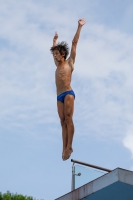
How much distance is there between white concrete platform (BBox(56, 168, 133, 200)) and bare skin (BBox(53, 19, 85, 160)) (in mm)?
802

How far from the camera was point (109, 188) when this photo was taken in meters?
10.2

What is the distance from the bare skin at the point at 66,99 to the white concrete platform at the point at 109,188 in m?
0.80

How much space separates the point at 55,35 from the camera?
12.2m

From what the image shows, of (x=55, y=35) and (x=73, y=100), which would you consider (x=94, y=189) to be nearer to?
(x=73, y=100)

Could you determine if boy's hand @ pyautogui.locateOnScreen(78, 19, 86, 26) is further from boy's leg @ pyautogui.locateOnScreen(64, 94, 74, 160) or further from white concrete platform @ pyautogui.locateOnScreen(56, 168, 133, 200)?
white concrete platform @ pyautogui.locateOnScreen(56, 168, 133, 200)

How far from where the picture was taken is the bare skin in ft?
35.2

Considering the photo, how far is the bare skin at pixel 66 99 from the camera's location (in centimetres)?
1073

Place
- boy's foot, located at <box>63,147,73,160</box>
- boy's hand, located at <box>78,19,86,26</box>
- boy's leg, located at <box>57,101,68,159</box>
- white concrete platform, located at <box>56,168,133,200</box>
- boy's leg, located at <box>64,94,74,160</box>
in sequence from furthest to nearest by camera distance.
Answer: boy's hand, located at <box>78,19,86,26</box>
boy's leg, located at <box>57,101,68,159</box>
boy's leg, located at <box>64,94,74,160</box>
boy's foot, located at <box>63,147,73,160</box>
white concrete platform, located at <box>56,168,133,200</box>

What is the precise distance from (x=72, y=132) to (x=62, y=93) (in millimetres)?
831

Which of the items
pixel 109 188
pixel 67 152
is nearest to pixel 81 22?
pixel 67 152

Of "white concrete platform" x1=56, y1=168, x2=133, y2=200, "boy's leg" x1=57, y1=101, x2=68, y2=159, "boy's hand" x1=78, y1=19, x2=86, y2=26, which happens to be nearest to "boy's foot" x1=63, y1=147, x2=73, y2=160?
"boy's leg" x1=57, y1=101, x2=68, y2=159

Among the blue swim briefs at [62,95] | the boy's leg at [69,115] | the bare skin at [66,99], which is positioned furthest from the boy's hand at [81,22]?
the boy's leg at [69,115]

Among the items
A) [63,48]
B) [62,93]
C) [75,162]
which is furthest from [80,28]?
[75,162]

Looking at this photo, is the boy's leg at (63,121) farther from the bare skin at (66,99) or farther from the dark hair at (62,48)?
the dark hair at (62,48)
